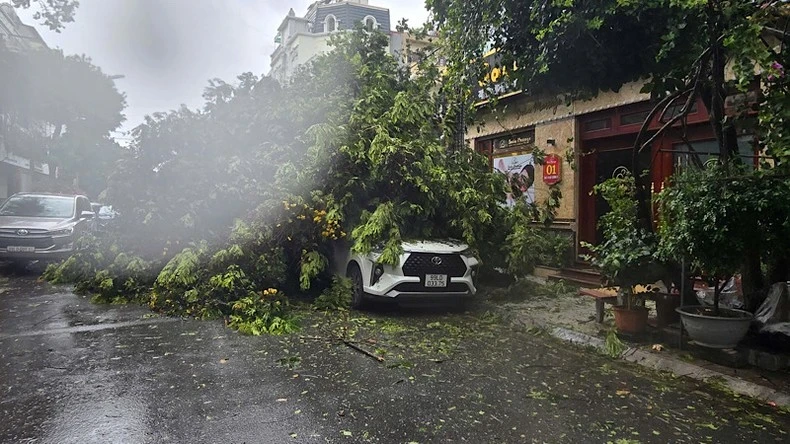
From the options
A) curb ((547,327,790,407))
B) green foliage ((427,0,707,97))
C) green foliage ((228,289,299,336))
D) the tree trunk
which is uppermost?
green foliage ((427,0,707,97))

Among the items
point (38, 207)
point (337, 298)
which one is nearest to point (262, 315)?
point (337, 298)

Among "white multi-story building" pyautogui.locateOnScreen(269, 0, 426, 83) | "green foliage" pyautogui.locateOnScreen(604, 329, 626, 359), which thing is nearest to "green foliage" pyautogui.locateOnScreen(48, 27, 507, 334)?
"green foliage" pyautogui.locateOnScreen(604, 329, 626, 359)

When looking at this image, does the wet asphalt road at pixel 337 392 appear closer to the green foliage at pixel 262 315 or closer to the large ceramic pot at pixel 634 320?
the green foliage at pixel 262 315

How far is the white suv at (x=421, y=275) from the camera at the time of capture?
280 inches

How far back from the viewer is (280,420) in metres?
3.68

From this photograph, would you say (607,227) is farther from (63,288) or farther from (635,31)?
(63,288)

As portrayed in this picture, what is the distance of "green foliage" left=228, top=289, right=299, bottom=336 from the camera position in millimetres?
6383

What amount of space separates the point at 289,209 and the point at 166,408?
4148 millimetres

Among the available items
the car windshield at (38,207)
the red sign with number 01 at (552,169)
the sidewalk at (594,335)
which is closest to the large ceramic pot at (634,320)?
the sidewalk at (594,335)

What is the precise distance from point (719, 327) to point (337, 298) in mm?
4891

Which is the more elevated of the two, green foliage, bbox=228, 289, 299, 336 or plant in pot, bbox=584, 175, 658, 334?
plant in pot, bbox=584, 175, 658, 334

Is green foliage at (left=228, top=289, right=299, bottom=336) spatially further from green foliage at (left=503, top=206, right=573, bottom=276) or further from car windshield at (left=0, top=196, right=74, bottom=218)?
car windshield at (left=0, top=196, right=74, bottom=218)

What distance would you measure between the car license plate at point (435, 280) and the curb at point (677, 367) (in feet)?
4.87

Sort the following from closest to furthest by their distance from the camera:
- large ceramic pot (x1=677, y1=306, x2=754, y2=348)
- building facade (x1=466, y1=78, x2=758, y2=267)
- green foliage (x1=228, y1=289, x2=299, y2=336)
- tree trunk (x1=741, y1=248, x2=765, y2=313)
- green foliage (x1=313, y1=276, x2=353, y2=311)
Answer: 1. large ceramic pot (x1=677, y1=306, x2=754, y2=348)
2. tree trunk (x1=741, y1=248, x2=765, y2=313)
3. green foliage (x1=228, y1=289, x2=299, y2=336)
4. green foliage (x1=313, y1=276, x2=353, y2=311)
5. building facade (x1=466, y1=78, x2=758, y2=267)
